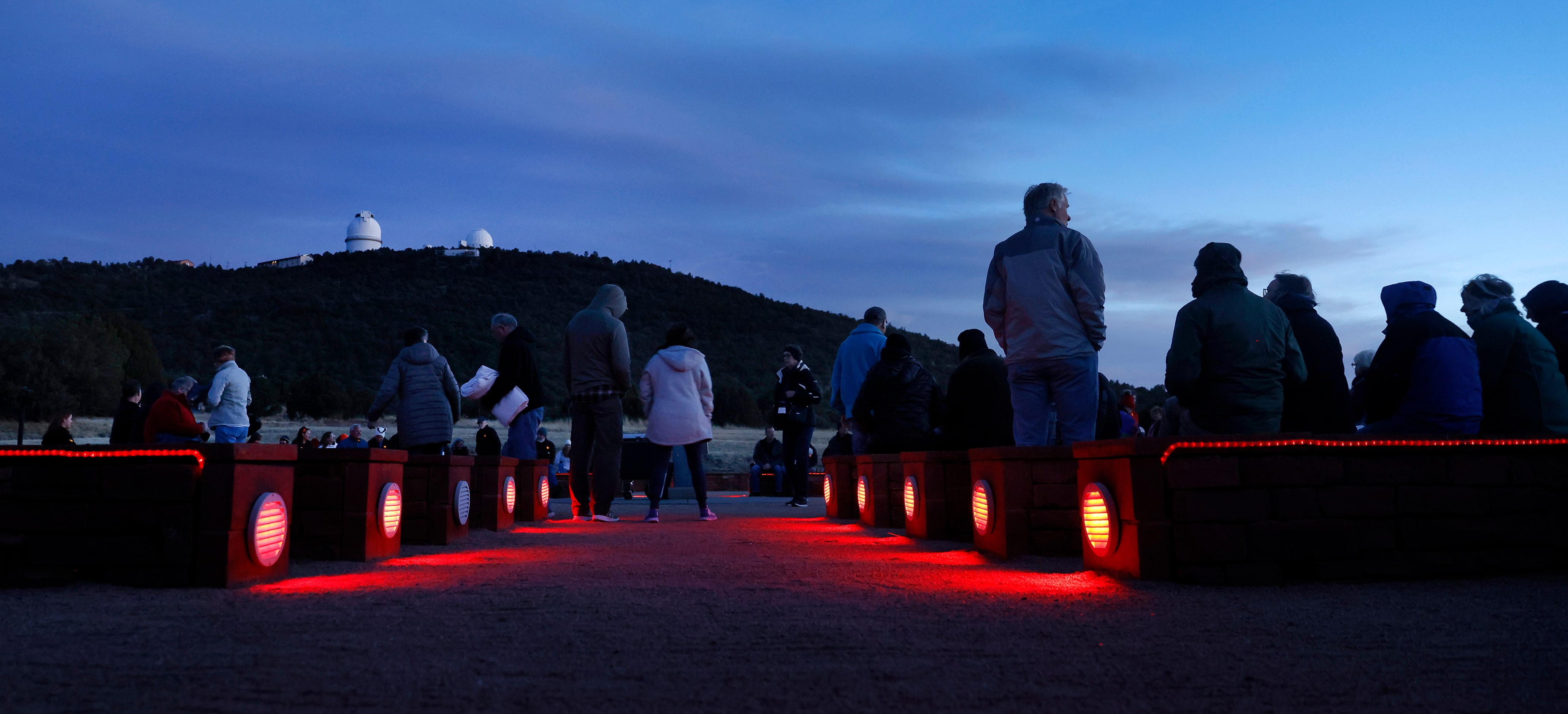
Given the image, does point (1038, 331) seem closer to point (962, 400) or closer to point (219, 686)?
point (962, 400)

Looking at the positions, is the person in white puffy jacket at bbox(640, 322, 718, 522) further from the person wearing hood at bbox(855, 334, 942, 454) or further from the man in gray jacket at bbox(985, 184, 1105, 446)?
the man in gray jacket at bbox(985, 184, 1105, 446)

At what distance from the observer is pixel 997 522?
5184mm

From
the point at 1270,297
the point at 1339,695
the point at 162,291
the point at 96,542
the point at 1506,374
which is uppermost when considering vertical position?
the point at 162,291

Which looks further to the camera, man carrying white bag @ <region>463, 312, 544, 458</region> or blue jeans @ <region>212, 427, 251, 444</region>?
blue jeans @ <region>212, 427, 251, 444</region>

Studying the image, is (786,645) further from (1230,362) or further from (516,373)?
(516,373)

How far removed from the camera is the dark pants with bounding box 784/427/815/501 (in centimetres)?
1107

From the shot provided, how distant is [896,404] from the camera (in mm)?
8539

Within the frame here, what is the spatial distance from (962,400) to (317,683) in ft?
18.3

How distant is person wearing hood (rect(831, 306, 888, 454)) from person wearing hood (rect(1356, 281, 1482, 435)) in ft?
16.1

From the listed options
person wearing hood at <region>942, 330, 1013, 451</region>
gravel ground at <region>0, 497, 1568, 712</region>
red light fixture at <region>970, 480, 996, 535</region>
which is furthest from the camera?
person wearing hood at <region>942, 330, 1013, 451</region>

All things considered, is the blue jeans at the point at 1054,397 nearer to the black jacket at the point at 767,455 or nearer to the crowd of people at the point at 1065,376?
the crowd of people at the point at 1065,376

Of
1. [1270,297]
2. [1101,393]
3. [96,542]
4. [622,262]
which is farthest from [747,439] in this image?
[622,262]

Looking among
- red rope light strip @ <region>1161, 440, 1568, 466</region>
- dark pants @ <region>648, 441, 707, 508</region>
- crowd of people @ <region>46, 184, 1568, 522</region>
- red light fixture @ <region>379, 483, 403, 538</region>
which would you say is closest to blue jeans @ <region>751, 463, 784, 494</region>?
crowd of people @ <region>46, 184, 1568, 522</region>

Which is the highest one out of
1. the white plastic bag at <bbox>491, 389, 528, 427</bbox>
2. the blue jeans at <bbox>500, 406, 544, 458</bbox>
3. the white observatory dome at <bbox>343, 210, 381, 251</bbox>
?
the white observatory dome at <bbox>343, 210, 381, 251</bbox>
